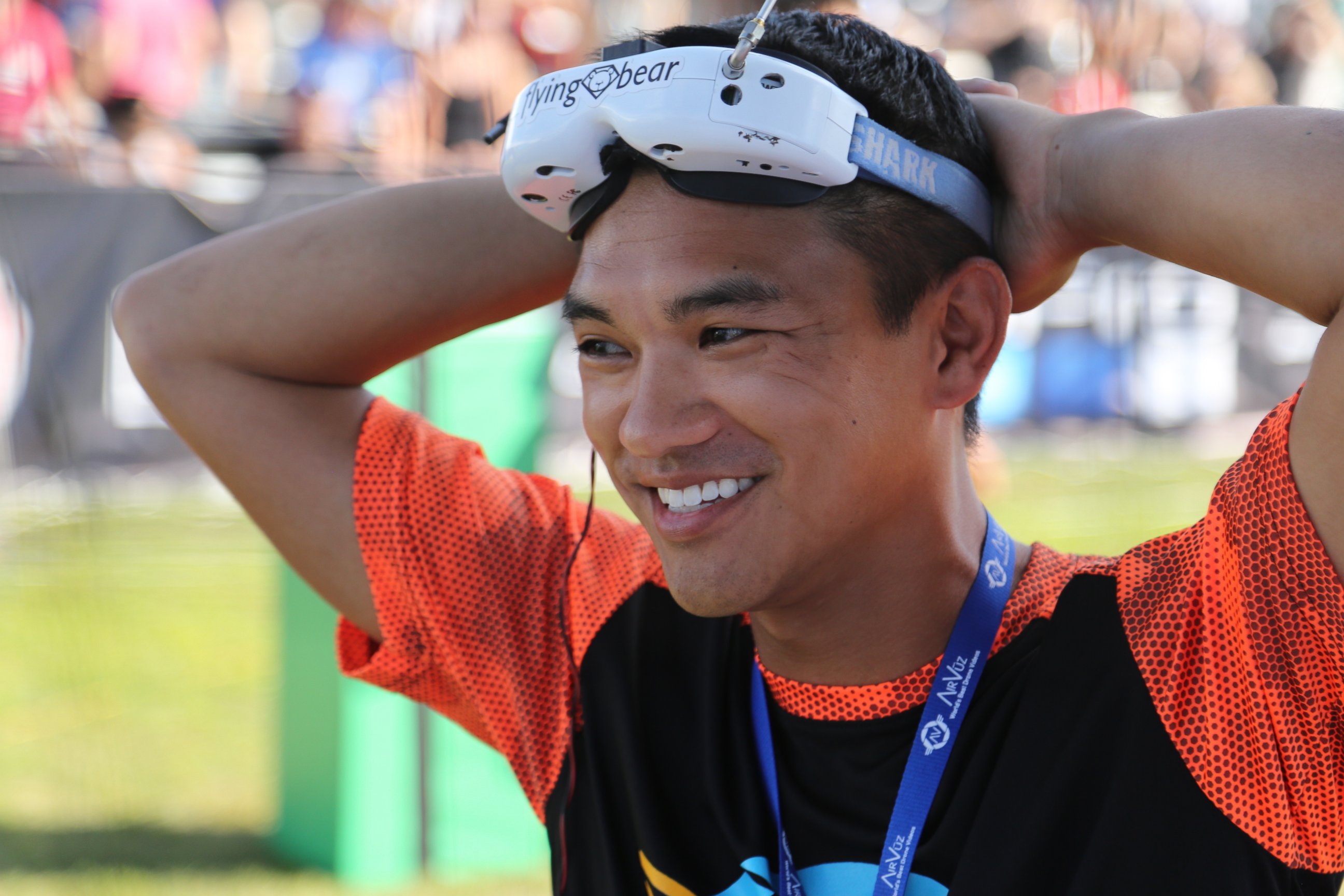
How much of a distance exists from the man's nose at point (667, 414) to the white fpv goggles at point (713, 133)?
249mm

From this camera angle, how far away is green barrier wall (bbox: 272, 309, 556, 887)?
397 cm

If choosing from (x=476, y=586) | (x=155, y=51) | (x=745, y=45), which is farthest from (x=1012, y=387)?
(x=745, y=45)

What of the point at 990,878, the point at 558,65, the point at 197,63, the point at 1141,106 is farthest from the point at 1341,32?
the point at 990,878

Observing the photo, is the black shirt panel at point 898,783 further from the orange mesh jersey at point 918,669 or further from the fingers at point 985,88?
the fingers at point 985,88

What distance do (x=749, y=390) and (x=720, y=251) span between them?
7.6 inches

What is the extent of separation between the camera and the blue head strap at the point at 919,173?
165 cm

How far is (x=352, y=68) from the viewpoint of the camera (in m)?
7.30

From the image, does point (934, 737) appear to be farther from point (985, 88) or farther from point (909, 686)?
point (985, 88)

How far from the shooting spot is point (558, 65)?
7543mm

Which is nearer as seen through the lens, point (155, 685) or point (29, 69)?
point (29, 69)

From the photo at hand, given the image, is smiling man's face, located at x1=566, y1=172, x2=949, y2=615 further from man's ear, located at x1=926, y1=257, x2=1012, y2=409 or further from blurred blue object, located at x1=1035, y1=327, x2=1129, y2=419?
blurred blue object, located at x1=1035, y1=327, x2=1129, y2=419

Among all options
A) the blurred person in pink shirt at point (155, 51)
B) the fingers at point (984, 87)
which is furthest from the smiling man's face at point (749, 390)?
the blurred person in pink shirt at point (155, 51)

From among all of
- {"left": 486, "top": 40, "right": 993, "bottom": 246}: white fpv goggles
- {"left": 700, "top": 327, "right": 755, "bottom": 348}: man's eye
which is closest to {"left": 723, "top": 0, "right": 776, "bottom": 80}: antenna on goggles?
{"left": 486, "top": 40, "right": 993, "bottom": 246}: white fpv goggles

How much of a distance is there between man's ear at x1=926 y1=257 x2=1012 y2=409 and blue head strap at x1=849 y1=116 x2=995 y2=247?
0.08m
